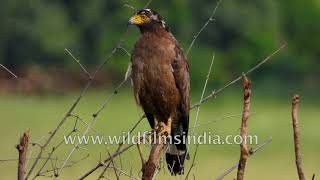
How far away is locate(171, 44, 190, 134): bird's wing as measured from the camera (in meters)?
5.00

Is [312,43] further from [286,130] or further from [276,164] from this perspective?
[276,164]

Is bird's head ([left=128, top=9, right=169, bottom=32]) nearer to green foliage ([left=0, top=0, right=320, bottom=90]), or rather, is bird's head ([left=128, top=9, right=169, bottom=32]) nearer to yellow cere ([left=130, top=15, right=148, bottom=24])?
yellow cere ([left=130, top=15, right=148, bottom=24])

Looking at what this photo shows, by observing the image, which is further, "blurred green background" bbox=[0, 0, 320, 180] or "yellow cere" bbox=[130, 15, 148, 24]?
"blurred green background" bbox=[0, 0, 320, 180]

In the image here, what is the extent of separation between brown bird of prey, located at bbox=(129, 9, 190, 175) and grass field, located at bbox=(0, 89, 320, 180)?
815cm

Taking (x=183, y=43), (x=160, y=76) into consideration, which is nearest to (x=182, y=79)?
(x=160, y=76)

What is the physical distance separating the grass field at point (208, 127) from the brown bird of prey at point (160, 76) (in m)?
8.15

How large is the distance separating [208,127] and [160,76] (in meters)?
20.9

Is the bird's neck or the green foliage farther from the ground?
the green foliage

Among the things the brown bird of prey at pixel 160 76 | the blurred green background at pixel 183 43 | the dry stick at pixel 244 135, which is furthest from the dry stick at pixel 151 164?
the blurred green background at pixel 183 43

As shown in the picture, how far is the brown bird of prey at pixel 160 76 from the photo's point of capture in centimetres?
488

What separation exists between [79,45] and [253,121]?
14.8 metres

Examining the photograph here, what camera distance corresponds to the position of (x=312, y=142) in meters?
26.6

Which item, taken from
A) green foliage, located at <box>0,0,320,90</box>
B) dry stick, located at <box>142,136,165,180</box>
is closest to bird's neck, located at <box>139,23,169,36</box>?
dry stick, located at <box>142,136,165,180</box>

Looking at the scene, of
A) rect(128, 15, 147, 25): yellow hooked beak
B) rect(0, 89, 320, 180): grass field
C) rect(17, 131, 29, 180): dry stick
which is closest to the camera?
rect(17, 131, 29, 180): dry stick
